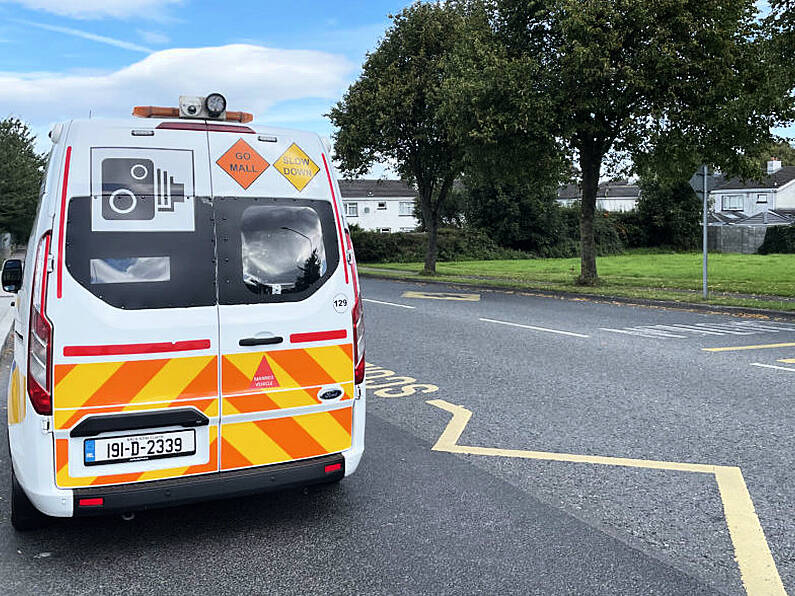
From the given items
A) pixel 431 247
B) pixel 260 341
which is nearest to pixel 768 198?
pixel 431 247

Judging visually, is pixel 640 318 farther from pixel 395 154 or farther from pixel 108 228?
pixel 395 154

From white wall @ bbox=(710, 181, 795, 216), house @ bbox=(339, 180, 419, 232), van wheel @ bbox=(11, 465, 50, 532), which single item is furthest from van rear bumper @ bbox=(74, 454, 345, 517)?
white wall @ bbox=(710, 181, 795, 216)

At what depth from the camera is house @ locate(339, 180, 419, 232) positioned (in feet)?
251

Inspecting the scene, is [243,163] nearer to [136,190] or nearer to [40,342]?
[136,190]

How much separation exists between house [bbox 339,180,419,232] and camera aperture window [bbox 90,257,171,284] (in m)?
71.6

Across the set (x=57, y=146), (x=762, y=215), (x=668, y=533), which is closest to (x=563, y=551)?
(x=668, y=533)

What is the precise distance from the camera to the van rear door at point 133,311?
3852 mm

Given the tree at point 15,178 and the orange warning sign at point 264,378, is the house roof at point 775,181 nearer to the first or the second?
the tree at point 15,178

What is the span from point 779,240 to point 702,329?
130 ft

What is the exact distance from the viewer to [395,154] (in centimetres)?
3038

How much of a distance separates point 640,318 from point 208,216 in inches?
460

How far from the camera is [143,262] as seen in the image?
405 centimetres

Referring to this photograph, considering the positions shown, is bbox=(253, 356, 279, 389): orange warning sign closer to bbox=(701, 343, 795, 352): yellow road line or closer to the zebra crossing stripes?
bbox=(701, 343, 795, 352): yellow road line

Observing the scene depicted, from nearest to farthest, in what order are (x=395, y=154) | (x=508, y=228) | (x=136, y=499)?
(x=136, y=499), (x=395, y=154), (x=508, y=228)
